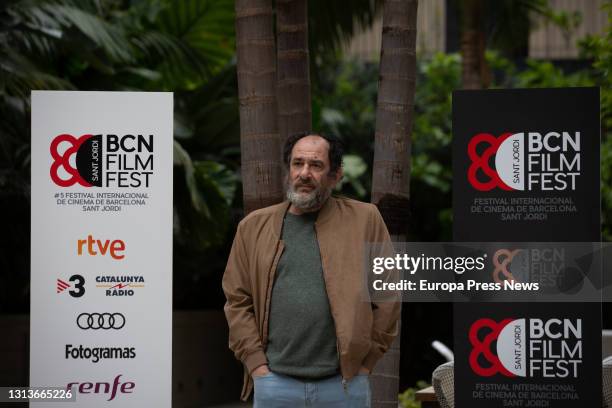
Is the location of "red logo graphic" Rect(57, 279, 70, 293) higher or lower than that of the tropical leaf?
lower

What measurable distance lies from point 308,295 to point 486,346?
1.22m

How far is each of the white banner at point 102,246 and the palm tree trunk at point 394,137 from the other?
1.35 metres

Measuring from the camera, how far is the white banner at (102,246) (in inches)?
237

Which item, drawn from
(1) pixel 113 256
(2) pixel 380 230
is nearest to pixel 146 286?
(1) pixel 113 256

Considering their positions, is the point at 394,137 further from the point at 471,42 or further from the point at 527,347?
the point at 471,42

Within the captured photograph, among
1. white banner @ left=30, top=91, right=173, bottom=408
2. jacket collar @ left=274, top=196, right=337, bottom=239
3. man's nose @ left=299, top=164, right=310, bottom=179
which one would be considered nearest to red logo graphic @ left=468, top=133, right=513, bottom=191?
jacket collar @ left=274, top=196, right=337, bottom=239

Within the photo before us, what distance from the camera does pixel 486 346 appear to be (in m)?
5.63

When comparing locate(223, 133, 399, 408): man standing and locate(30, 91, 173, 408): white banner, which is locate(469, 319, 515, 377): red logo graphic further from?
locate(30, 91, 173, 408): white banner

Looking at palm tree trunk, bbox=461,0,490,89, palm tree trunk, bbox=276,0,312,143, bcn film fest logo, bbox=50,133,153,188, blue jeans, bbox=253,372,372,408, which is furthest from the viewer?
palm tree trunk, bbox=461,0,490,89

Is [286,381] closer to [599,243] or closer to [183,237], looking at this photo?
[599,243]

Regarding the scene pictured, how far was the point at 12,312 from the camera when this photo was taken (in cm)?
1442

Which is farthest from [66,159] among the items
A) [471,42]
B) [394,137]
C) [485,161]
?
[471,42]

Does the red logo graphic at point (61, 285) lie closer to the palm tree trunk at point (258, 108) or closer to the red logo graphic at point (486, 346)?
the palm tree trunk at point (258, 108)

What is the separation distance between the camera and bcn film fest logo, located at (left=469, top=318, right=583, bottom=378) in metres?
5.57
